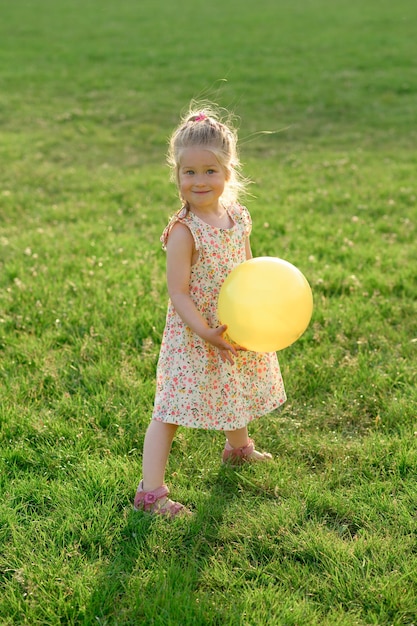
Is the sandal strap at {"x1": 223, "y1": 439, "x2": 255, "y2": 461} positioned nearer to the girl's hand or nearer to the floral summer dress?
the floral summer dress

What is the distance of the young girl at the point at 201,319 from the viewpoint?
3.27 meters

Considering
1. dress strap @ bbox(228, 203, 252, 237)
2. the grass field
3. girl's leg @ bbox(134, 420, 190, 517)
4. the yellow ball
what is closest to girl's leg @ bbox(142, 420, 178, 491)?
girl's leg @ bbox(134, 420, 190, 517)

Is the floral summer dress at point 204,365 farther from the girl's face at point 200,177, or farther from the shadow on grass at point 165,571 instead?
the shadow on grass at point 165,571

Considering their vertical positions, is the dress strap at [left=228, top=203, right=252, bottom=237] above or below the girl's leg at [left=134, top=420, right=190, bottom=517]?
above

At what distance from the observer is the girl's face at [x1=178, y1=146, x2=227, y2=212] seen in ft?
10.6

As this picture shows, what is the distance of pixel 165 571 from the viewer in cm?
295

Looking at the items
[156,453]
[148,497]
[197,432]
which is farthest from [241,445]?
[148,497]

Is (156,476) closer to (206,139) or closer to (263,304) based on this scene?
(263,304)

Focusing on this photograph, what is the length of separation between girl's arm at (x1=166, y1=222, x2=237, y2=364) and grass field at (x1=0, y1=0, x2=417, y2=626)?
32.3 inches

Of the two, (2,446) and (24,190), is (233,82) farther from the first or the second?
(2,446)

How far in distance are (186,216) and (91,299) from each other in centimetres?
209

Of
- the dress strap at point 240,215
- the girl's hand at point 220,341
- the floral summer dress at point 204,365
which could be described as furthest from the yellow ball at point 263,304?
the dress strap at point 240,215

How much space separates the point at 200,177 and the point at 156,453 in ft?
4.34

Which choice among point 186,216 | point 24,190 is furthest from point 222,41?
point 186,216
